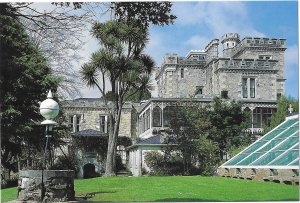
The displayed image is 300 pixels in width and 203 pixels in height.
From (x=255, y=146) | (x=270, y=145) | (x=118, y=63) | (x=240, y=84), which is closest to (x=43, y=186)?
(x=270, y=145)

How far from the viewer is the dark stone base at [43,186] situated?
8961mm

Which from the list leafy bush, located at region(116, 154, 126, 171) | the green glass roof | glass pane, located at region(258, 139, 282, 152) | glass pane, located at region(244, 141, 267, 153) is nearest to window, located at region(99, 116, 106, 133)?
leafy bush, located at region(116, 154, 126, 171)

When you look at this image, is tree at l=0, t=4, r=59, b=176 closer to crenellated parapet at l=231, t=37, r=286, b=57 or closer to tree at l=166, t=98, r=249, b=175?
tree at l=166, t=98, r=249, b=175

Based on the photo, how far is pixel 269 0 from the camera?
35.1 ft

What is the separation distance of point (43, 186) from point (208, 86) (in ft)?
54.4

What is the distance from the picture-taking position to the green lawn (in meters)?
10.0

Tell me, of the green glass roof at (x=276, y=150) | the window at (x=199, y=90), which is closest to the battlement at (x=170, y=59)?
the window at (x=199, y=90)

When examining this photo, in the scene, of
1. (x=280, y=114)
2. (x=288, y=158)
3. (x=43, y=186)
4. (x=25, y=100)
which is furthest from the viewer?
(x=280, y=114)

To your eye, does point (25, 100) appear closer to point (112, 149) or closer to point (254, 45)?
point (112, 149)

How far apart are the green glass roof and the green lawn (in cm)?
65

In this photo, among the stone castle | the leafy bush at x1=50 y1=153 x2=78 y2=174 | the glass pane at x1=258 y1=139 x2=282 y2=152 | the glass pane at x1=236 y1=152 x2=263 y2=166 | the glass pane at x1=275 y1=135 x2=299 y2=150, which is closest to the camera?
the glass pane at x1=275 y1=135 x2=299 y2=150

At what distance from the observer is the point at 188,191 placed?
1144cm

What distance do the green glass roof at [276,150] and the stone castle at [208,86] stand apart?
6641 mm

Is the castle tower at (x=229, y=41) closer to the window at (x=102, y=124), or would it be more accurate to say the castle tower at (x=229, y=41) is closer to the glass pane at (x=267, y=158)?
the window at (x=102, y=124)
